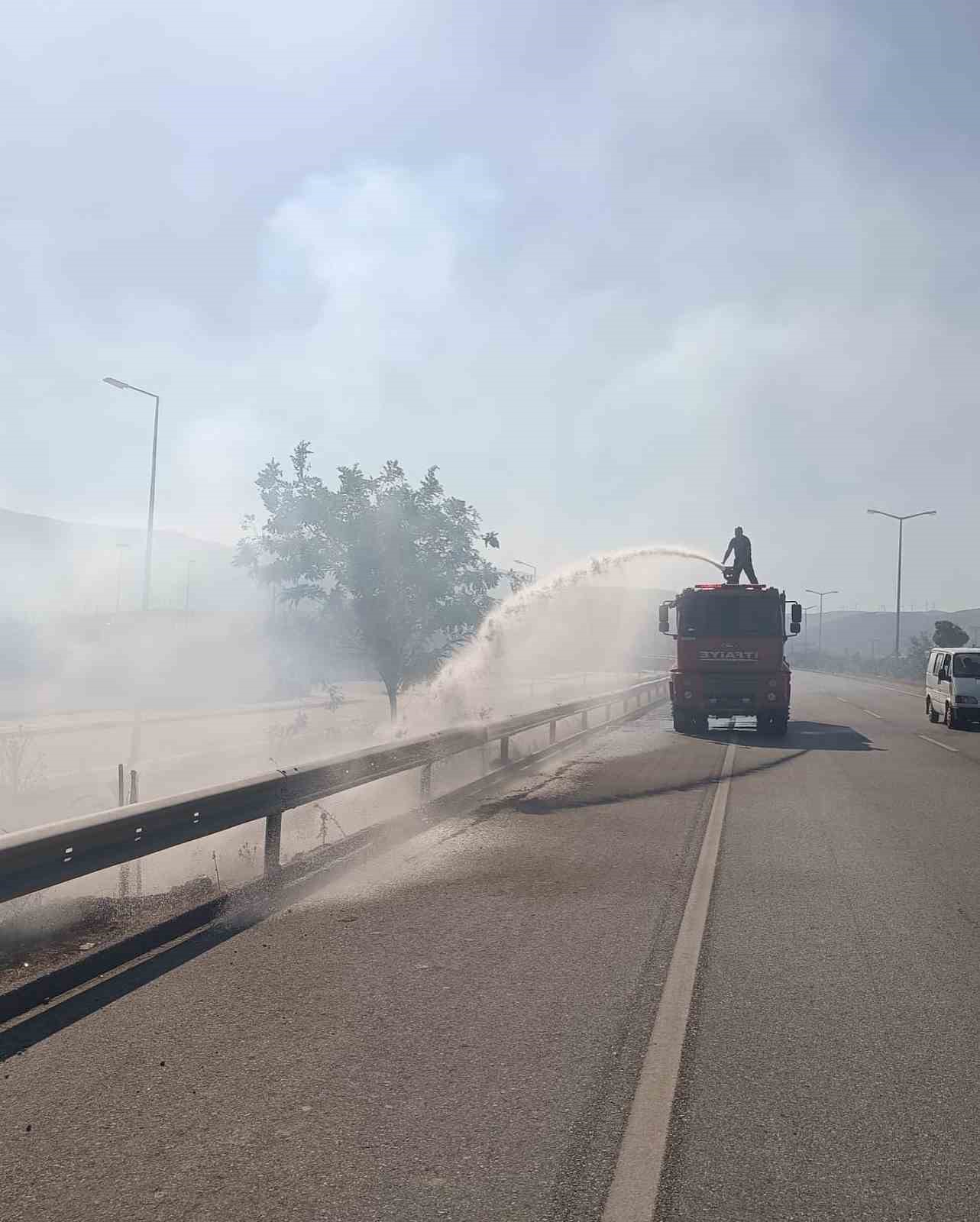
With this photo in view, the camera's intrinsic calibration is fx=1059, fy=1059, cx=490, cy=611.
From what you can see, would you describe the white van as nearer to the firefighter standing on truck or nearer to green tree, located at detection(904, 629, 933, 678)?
the firefighter standing on truck

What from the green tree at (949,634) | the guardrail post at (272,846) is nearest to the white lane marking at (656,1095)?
the guardrail post at (272,846)

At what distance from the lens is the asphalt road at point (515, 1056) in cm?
319

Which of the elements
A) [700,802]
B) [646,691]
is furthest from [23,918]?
[646,691]

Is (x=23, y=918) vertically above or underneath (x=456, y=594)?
underneath

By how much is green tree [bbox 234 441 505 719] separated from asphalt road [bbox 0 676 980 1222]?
2041 centimetres

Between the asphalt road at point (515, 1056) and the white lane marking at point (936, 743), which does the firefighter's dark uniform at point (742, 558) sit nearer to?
the white lane marking at point (936, 743)

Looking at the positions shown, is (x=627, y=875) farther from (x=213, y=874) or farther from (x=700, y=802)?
(x=700, y=802)

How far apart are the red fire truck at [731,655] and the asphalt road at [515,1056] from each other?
13892mm

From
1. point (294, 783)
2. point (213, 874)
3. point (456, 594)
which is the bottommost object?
point (213, 874)

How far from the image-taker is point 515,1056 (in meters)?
4.25

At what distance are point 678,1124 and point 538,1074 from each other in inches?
24.5

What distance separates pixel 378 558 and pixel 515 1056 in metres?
24.5

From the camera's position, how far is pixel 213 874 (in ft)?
28.2

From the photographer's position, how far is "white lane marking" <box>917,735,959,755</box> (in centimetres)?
1922
